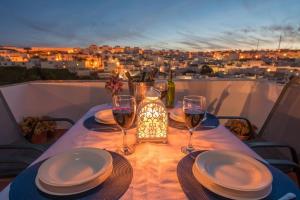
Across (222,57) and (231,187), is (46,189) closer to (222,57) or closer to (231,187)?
(231,187)

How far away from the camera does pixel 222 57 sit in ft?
11.5

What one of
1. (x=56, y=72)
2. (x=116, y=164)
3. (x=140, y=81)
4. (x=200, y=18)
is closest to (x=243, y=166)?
(x=116, y=164)

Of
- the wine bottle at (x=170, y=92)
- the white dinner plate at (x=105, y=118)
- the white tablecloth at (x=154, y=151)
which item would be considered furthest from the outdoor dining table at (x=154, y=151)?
the wine bottle at (x=170, y=92)

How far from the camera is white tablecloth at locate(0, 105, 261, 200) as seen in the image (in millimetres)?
628

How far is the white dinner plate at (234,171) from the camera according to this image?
0.60m

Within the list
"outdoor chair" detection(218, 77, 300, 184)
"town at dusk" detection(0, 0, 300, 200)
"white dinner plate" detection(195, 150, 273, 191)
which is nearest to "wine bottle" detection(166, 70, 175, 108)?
"town at dusk" detection(0, 0, 300, 200)

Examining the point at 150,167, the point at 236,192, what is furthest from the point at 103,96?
the point at 236,192

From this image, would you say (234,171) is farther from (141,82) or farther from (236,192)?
(141,82)

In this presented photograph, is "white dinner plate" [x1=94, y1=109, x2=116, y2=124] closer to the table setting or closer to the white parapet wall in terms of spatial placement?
the table setting

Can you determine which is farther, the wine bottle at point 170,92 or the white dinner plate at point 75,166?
the wine bottle at point 170,92

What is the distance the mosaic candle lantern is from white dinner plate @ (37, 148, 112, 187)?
25cm

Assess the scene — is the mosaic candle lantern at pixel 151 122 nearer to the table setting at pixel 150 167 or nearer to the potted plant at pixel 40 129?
the table setting at pixel 150 167

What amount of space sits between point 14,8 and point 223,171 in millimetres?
4524

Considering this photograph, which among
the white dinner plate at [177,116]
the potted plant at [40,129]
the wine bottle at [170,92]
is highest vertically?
the wine bottle at [170,92]
